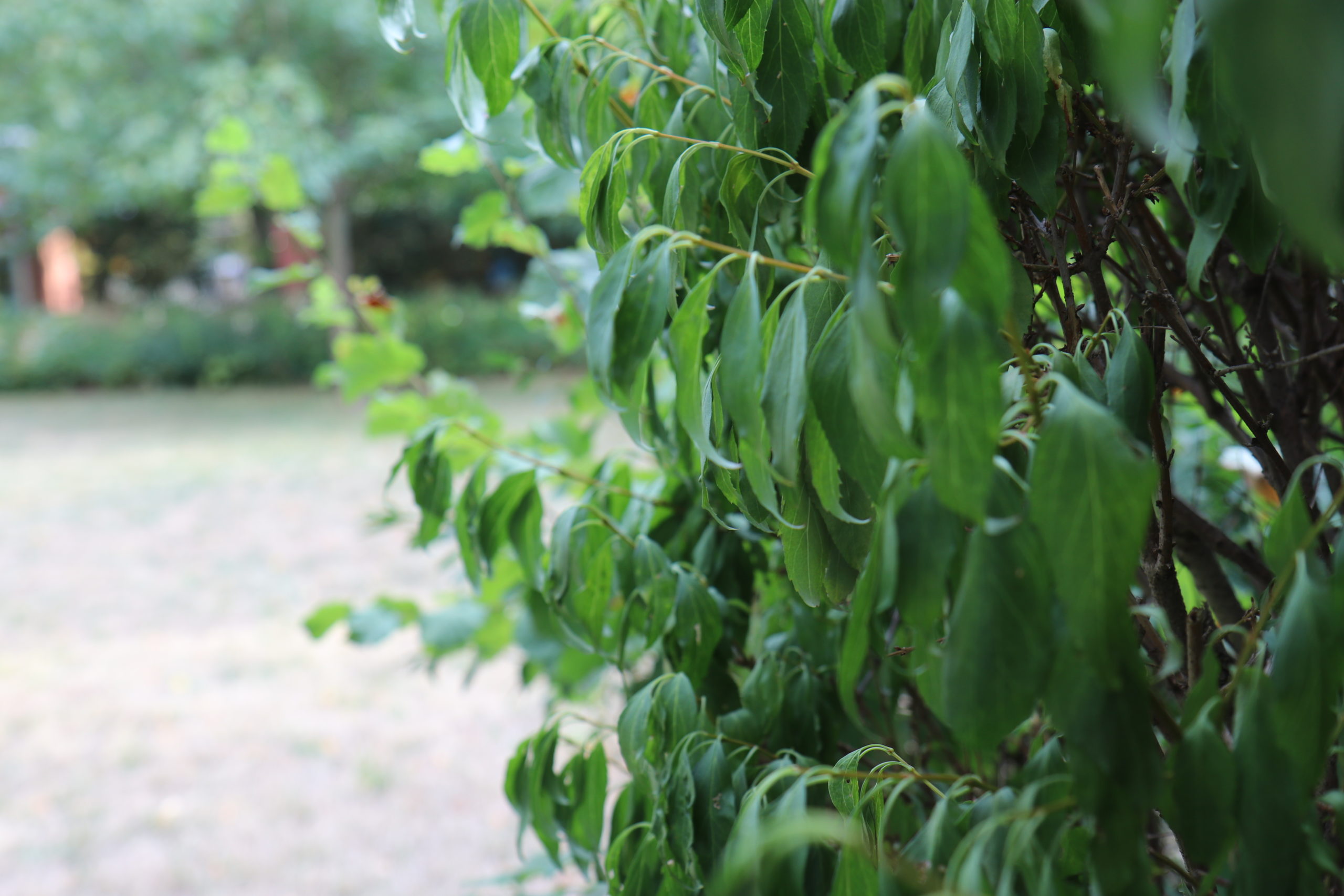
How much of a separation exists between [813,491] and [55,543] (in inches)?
202

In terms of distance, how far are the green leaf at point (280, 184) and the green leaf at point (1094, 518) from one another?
1630 mm

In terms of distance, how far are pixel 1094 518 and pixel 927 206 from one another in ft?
0.38

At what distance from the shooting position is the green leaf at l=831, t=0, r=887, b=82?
54 cm

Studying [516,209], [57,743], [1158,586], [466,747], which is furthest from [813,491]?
[57,743]

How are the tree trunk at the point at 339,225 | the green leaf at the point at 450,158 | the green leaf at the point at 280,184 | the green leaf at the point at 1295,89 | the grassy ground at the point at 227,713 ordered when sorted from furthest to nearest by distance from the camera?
the tree trunk at the point at 339,225 → the grassy ground at the point at 227,713 → the green leaf at the point at 280,184 → the green leaf at the point at 450,158 → the green leaf at the point at 1295,89

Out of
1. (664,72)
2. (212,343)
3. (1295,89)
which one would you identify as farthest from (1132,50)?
(212,343)

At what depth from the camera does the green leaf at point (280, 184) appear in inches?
68.3

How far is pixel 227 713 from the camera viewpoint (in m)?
3.04

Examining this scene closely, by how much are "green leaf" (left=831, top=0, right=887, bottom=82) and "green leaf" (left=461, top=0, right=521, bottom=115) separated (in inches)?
9.3

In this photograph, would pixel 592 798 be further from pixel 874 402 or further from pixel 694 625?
pixel 874 402

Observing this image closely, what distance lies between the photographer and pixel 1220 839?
38cm

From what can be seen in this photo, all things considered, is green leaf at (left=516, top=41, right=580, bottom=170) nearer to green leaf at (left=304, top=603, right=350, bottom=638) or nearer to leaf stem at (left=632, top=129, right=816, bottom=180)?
leaf stem at (left=632, top=129, right=816, bottom=180)

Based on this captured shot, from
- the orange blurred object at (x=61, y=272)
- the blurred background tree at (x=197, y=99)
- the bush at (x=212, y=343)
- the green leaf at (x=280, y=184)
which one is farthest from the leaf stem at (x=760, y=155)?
the orange blurred object at (x=61, y=272)

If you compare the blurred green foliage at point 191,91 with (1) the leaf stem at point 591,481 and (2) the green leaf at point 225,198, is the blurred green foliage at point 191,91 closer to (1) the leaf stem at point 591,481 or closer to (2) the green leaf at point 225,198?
(2) the green leaf at point 225,198
